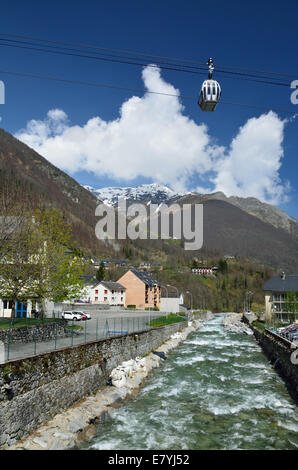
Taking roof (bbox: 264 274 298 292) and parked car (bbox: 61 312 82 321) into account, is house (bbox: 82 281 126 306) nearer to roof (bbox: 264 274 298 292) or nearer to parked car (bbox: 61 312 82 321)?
parked car (bbox: 61 312 82 321)

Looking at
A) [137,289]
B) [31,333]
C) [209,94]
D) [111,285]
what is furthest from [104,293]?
[209,94]

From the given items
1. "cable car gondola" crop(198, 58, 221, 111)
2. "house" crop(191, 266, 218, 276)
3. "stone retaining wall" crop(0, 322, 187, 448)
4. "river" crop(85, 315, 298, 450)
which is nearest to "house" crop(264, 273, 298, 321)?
"river" crop(85, 315, 298, 450)

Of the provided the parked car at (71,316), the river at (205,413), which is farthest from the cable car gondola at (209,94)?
the parked car at (71,316)

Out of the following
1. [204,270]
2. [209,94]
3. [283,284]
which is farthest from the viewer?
[204,270]

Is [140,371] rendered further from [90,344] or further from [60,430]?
[60,430]

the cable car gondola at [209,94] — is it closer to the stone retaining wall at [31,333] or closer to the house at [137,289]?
the stone retaining wall at [31,333]

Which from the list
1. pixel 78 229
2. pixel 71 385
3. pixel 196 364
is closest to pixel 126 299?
pixel 196 364

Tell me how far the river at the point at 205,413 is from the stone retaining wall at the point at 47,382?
7.17ft

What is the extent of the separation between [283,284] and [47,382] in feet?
238

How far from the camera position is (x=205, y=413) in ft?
52.7

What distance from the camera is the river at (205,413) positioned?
12.8 meters

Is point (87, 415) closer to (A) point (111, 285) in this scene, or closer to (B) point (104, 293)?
(A) point (111, 285)

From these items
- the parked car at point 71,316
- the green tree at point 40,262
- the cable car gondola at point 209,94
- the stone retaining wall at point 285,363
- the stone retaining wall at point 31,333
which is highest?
the cable car gondola at point 209,94

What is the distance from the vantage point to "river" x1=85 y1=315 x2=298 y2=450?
42.1 ft
